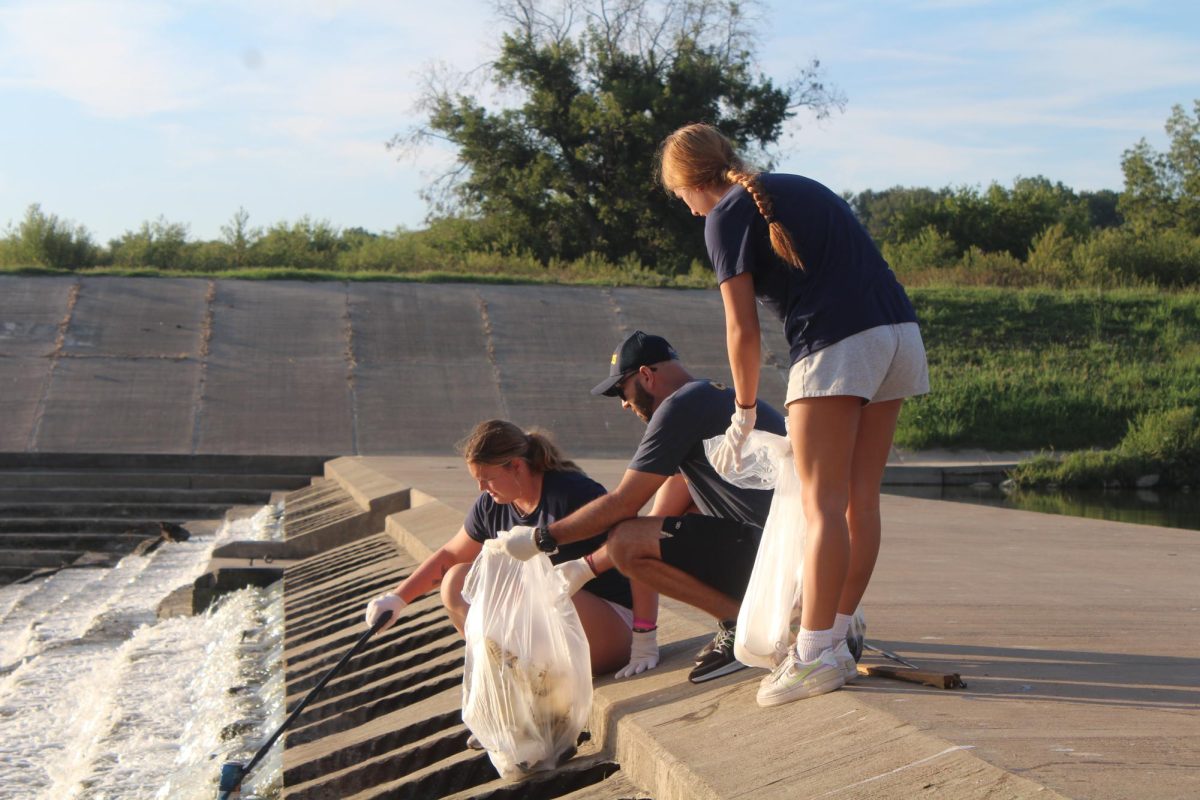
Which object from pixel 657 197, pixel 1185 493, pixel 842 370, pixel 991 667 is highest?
pixel 657 197

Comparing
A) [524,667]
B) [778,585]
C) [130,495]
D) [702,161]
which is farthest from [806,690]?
[130,495]

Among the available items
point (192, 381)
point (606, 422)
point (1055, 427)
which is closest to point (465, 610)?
point (606, 422)

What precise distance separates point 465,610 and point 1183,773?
8.04 feet

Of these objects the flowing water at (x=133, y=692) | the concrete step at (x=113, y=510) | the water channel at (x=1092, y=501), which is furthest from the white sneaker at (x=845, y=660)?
the water channel at (x=1092, y=501)

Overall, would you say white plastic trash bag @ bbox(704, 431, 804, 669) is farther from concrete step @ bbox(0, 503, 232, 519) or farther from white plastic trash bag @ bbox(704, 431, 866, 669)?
concrete step @ bbox(0, 503, 232, 519)

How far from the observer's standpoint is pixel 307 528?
1231cm

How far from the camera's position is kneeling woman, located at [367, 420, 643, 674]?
445 centimetres

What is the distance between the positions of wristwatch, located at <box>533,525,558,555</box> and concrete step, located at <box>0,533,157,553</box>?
9.97m

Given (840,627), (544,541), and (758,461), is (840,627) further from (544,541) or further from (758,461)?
(544,541)

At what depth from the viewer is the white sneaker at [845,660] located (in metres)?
3.68

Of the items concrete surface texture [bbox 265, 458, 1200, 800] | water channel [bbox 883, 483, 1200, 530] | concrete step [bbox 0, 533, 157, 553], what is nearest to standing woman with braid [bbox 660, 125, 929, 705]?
concrete surface texture [bbox 265, 458, 1200, 800]

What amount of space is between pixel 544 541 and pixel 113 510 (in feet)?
37.4

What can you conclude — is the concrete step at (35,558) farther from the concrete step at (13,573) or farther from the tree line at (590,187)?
the tree line at (590,187)

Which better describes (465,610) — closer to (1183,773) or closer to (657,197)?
(1183,773)
